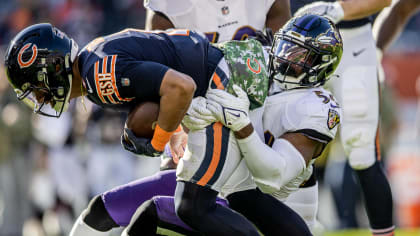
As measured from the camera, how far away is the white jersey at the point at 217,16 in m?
3.75

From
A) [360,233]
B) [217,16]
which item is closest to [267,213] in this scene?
[217,16]

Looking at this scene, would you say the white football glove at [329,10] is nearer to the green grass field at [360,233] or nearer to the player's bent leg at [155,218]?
the player's bent leg at [155,218]

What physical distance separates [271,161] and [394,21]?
1.83 m

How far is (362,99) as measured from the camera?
410 centimetres

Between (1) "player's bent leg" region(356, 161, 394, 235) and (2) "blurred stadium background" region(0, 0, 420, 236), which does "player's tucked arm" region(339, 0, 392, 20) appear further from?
(2) "blurred stadium background" region(0, 0, 420, 236)

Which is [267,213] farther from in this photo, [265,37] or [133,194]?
[265,37]

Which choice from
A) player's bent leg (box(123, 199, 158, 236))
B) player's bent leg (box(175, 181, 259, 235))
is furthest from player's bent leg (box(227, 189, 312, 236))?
player's bent leg (box(123, 199, 158, 236))

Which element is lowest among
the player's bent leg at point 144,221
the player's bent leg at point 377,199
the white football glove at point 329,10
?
the player's bent leg at point 377,199

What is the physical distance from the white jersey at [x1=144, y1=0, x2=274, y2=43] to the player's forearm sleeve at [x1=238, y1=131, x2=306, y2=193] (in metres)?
0.84

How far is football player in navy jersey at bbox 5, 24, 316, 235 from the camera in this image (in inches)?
A: 109

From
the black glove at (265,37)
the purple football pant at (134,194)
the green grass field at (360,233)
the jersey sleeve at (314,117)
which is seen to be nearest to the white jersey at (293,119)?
the jersey sleeve at (314,117)

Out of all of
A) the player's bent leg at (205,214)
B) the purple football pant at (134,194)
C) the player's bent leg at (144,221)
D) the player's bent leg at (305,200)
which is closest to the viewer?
the player's bent leg at (205,214)

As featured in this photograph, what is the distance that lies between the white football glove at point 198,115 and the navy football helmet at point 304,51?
0.45 meters

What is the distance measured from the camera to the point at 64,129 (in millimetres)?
7004
